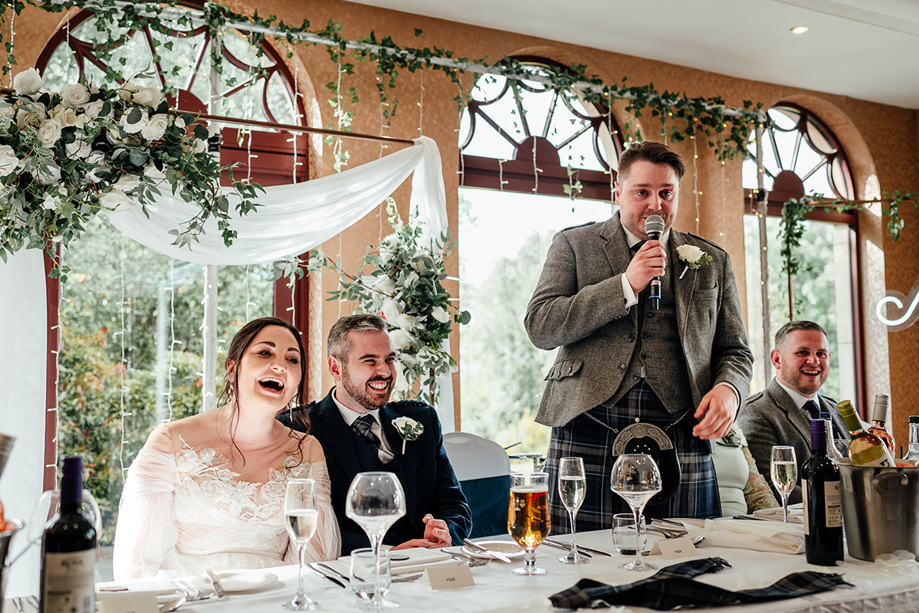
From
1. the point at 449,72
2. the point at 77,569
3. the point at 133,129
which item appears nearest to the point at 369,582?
the point at 77,569

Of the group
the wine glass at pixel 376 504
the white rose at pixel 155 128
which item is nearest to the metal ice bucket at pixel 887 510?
the wine glass at pixel 376 504

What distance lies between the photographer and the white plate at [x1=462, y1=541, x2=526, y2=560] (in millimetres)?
1698

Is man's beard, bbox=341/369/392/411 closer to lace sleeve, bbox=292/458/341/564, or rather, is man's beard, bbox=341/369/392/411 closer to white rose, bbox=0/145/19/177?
lace sleeve, bbox=292/458/341/564

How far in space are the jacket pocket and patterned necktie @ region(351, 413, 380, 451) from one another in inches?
21.8

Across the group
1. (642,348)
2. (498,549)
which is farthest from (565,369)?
(498,549)

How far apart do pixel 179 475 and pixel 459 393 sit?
2740 millimetres

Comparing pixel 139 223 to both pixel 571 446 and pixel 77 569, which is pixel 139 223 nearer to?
pixel 571 446

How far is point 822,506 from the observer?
1600 millimetres

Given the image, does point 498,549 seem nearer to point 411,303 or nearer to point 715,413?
point 715,413

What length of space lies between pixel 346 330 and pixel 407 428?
375 millimetres

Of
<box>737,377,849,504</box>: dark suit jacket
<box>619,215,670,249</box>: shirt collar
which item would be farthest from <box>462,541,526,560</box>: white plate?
<box>737,377,849,504</box>: dark suit jacket

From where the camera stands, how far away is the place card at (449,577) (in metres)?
1.46

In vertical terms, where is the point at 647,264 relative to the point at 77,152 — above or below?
below

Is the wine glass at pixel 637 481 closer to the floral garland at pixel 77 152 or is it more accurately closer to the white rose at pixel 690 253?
the white rose at pixel 690 253
